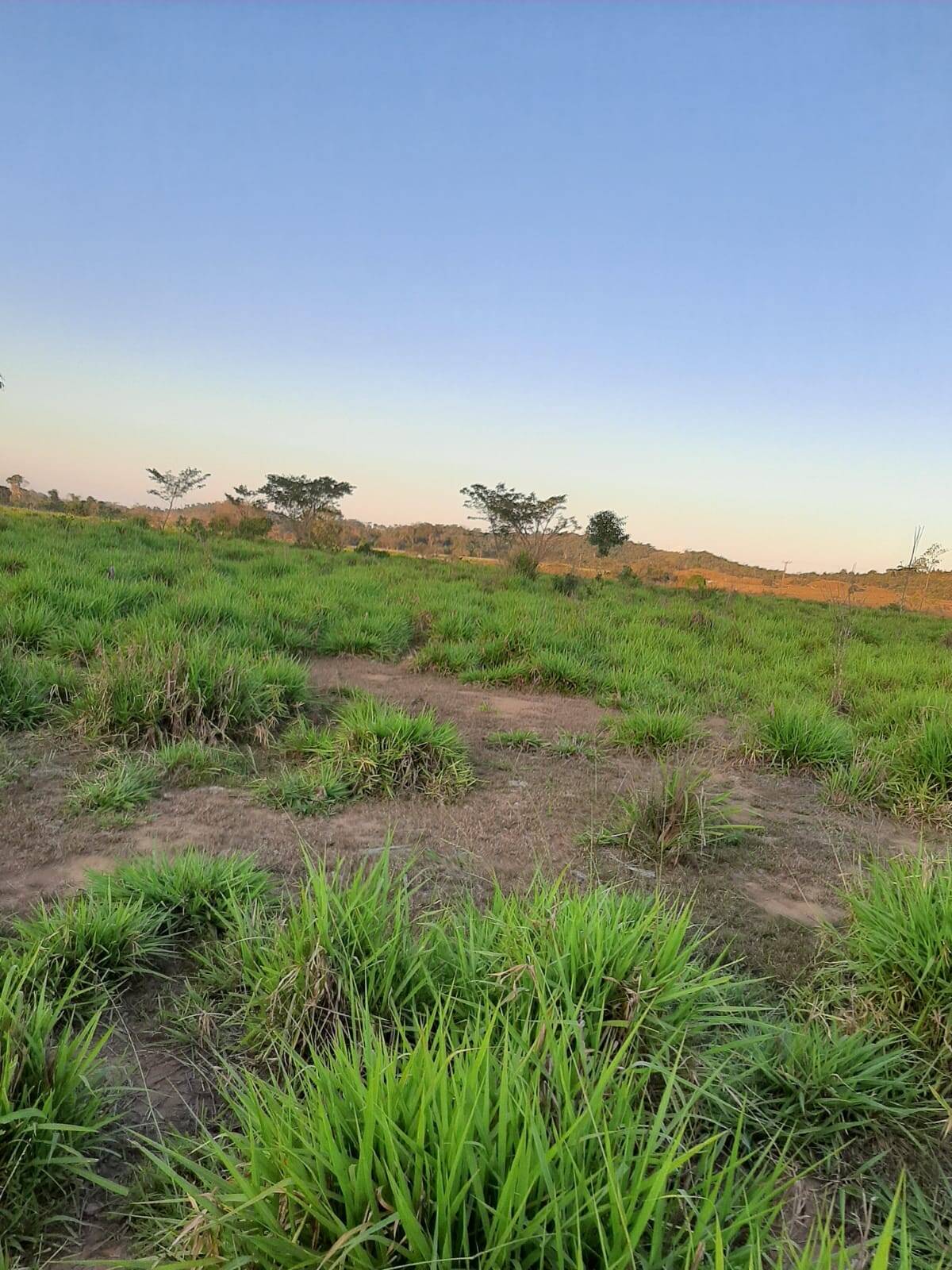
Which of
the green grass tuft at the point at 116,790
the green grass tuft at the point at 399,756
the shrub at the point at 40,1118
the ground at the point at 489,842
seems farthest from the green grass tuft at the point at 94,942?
the green grass tuft at the point at 399,756

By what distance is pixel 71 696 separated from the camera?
4.27 metres

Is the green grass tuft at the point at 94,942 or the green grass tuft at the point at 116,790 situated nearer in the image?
the green grass tuft at the point at 94,942

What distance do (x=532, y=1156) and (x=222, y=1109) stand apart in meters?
0.87

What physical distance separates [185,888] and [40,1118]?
0.95 metres

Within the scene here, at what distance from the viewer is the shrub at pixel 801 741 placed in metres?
4.24

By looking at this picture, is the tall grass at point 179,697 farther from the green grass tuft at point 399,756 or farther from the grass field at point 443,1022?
the green grass tuft at point 399,756

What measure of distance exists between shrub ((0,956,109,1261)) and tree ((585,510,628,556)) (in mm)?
41192

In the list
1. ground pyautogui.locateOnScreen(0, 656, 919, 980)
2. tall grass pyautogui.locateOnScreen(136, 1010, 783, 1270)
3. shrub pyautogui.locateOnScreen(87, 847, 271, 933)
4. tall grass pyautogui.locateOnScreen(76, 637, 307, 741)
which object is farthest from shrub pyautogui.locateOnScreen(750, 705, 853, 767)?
tall grass pyautogui.locateOnScreen(136, 1010, 783, 1270)

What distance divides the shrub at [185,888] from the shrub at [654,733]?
2.65m

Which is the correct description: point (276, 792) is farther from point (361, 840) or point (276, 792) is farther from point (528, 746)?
point (528, 746)

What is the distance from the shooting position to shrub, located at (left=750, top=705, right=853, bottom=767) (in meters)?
4.24

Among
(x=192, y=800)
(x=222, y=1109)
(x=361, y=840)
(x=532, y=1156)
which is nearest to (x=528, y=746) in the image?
(x=361, y=840)

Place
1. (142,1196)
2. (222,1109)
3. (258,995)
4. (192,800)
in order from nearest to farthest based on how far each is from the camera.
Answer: (142,1196)
(222,1109)
(258,995)
(192,800)

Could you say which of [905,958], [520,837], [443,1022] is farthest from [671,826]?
[443,1022]
